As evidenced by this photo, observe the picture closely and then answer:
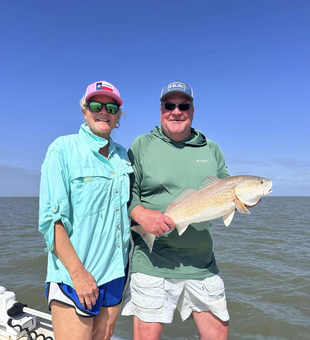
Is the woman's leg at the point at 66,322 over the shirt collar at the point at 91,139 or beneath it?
beneath

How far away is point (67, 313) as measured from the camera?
2.56 meters

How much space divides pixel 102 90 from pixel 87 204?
128 centimetres

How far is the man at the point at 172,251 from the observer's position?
10.9 ft

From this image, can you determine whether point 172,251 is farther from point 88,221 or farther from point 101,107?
point 101,107

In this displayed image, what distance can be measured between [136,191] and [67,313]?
156 cm

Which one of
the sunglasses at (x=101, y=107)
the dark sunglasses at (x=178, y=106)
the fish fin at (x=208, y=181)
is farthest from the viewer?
the dark sunglasses at (x=178, y=106)

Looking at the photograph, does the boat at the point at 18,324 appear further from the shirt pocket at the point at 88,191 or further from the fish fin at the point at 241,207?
the fish fin at the point at 241,207

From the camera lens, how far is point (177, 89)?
11.9ft

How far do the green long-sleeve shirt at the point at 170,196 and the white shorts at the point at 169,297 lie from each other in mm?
112

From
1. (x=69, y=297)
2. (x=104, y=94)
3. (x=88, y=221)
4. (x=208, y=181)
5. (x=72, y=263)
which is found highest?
(x=104, y=94)

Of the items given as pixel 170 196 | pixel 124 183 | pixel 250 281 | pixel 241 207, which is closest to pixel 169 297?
pixel 170 196

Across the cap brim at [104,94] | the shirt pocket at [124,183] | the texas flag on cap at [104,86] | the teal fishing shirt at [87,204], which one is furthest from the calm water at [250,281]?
the texas flag on cap at [104,86]

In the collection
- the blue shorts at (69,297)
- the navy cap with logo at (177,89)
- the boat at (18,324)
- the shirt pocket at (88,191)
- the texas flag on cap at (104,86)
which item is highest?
the navy cap with logo at (177,89)

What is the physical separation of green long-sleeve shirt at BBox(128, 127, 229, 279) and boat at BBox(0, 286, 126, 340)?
155cm
